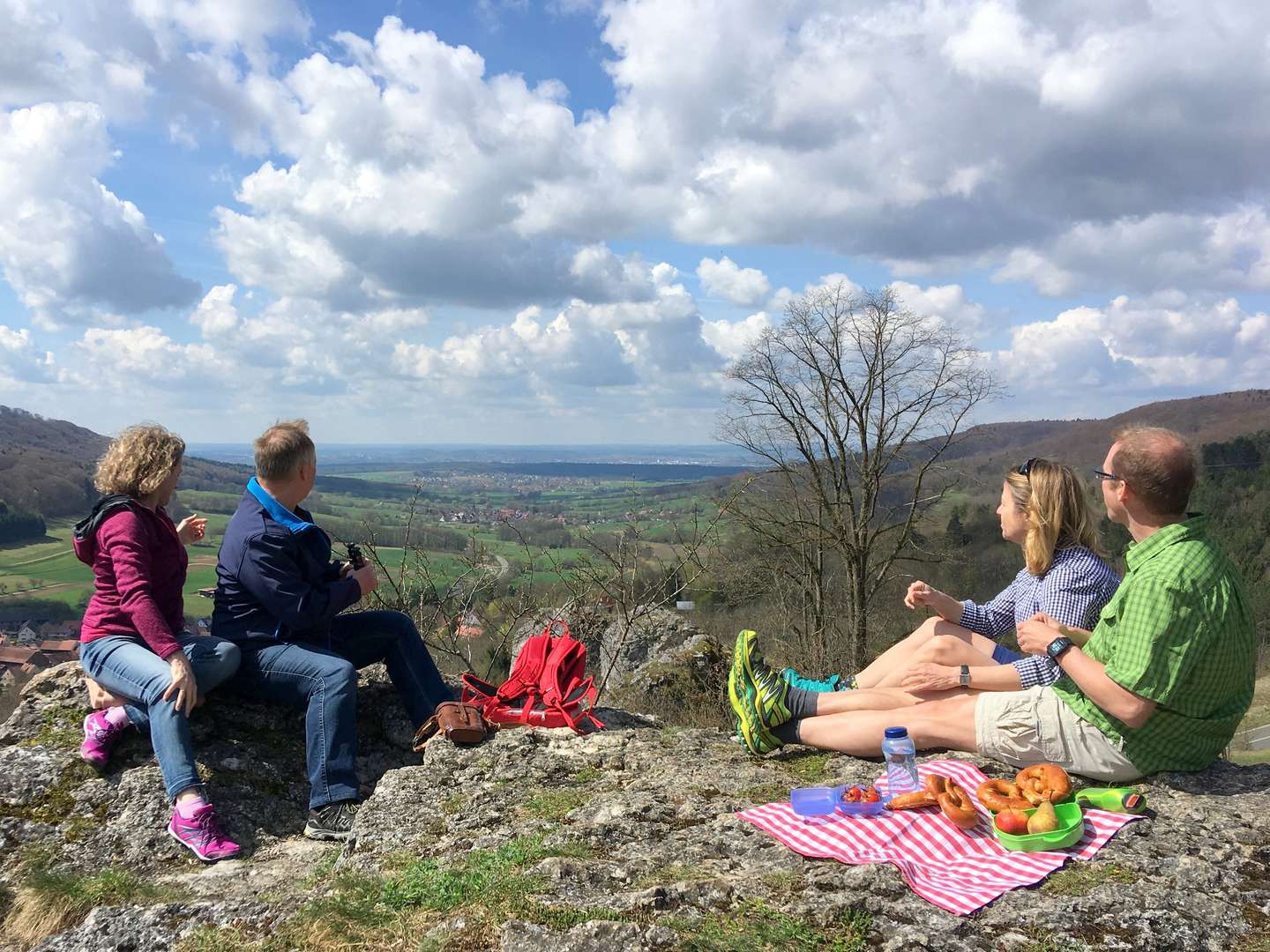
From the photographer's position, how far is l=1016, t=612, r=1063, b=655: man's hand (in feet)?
12.4

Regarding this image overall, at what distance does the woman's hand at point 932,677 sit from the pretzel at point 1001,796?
2.38ft

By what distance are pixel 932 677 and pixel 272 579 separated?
137 inches

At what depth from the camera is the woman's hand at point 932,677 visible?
14.1 ft

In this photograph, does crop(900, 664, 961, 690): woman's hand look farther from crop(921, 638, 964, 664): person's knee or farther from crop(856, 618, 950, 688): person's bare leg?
crop(856, 618, 950, 688): person's bare leg

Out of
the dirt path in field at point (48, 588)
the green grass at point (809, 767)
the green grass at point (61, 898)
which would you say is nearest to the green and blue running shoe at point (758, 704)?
the green grass at point (809, 767)

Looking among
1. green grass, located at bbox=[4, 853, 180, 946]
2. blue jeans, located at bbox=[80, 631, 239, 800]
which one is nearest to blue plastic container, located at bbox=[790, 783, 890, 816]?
green grass, located at bbox=[4, 853, 180, 946]

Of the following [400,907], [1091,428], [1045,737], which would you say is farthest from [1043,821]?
[1091,428]

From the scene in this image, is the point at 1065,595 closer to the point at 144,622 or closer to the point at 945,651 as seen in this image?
the point at 945,651

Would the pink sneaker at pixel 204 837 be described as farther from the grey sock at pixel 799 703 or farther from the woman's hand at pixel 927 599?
the woman's hand at pixel 927 599

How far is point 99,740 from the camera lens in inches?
166

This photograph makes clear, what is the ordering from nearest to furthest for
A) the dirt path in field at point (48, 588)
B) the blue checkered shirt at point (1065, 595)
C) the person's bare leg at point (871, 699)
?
the blue checkered shirt at point (1065, 595) → the person's bare leg at point (871, 699) → the dirt path in field at point (48, 588)

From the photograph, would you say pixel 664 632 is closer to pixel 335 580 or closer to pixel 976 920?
pixel 335 580

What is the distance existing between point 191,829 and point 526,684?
187 cm

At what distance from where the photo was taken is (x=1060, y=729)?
3.76 metres
